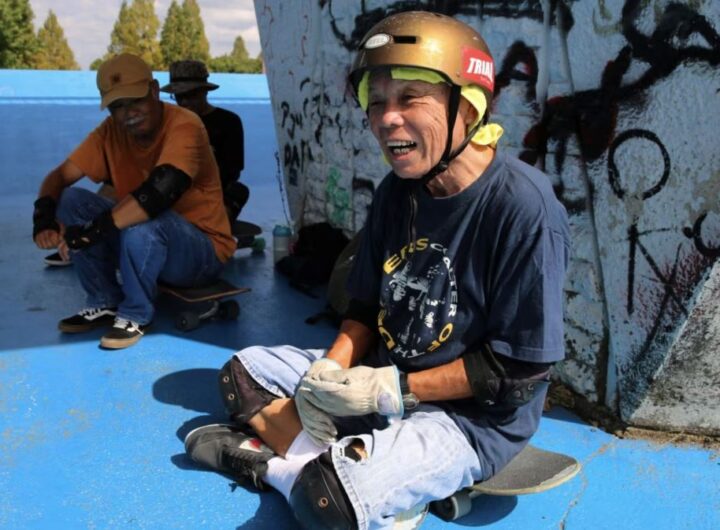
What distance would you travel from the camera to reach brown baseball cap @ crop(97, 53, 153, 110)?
3.77m

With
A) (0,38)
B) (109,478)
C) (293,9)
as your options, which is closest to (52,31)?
(0,38)

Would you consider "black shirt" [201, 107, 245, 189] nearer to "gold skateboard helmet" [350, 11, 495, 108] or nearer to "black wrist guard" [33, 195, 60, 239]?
"black wrist guard" [33, 195, 60, 239]

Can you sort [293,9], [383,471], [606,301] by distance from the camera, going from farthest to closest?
[293,9]
[606,301]
[383,471]

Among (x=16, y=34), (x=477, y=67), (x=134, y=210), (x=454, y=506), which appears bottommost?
(x=454, y=506)

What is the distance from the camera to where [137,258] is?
3826 mm

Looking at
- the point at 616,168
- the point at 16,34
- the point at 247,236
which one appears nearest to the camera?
the point at 616,168

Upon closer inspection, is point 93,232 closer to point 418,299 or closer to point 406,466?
point 418,299

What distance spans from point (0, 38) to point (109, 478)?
35.4 meters

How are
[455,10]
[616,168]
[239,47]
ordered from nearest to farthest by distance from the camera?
1. [616,168]
2. [455,10]
3. [239,47]

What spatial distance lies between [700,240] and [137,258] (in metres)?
2.83

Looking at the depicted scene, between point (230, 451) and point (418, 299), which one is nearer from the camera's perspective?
point (418, 299)

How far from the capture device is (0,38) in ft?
105

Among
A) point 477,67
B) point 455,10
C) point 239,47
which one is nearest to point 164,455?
point 477,67

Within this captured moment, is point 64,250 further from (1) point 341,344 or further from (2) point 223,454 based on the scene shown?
(1) point 341,344
